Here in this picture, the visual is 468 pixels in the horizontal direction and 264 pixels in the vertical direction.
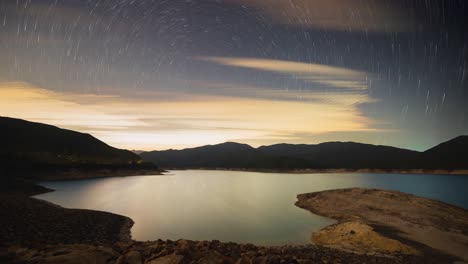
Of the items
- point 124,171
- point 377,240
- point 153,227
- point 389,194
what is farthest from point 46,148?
point 377,240

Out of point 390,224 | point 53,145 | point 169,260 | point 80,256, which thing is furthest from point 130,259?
point 53,145

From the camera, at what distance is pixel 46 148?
511ft

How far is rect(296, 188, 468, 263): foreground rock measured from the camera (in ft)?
80.3

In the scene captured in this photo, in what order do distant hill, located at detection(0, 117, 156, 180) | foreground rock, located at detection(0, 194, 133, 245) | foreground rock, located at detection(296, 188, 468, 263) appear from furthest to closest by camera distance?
distant hill, located at detection(0, 117, 156, 180)
foreground rock, located at detection(296, 188, 468, 263)
foreground rock, located at detection(0, 194, 133, 245)

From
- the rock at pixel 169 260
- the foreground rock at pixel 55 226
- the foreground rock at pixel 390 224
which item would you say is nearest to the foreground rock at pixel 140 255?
the rock at pixel 169 260

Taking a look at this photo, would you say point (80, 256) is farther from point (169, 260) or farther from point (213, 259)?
point (213, 259)

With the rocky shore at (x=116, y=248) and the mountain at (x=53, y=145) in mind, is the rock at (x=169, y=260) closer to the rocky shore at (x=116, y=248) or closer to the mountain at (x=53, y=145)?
the rocky shore at (x=116, y=248)

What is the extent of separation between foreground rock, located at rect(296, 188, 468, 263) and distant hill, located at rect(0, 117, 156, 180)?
97963mm

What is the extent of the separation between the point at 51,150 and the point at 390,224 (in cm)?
15796

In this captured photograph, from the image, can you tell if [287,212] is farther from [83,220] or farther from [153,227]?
[83,220]

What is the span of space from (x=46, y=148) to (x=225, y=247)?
164423mm

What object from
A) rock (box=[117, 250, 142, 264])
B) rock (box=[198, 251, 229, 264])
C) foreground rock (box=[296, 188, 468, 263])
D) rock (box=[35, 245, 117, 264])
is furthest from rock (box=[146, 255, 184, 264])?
foreground rock (box=[296, 188, 468, 263])

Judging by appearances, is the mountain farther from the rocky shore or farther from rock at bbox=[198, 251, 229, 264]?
rock at bbox=[198, 251, 229, 264]

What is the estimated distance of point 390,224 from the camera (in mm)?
34906
